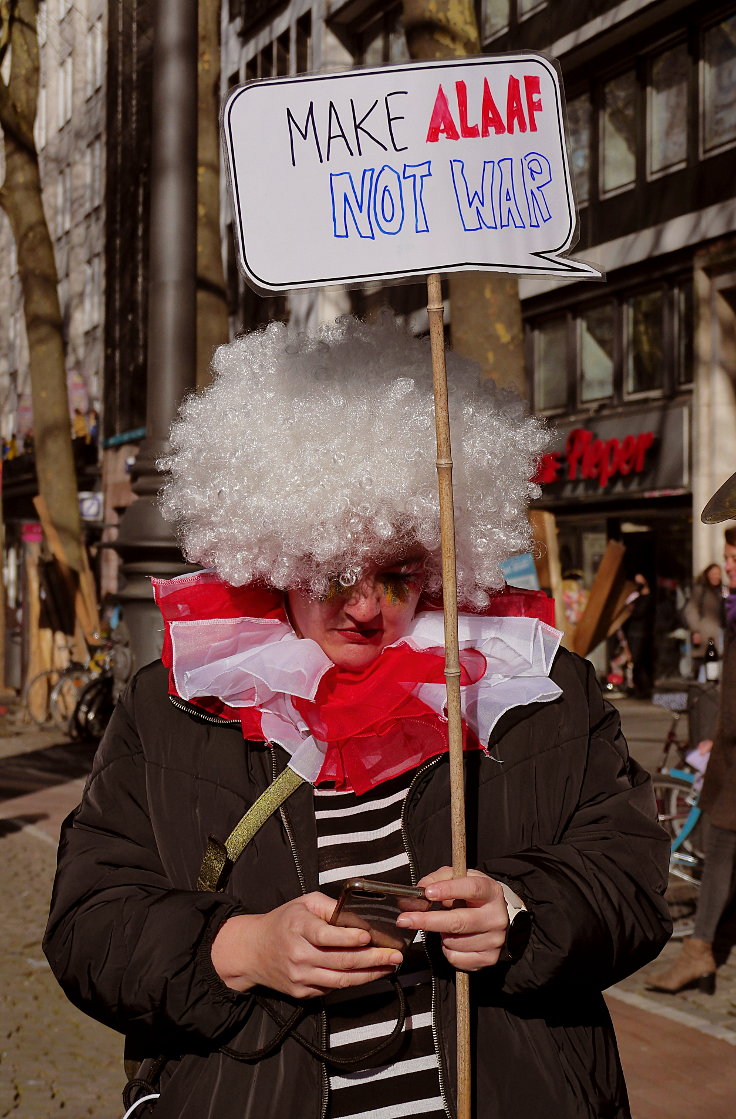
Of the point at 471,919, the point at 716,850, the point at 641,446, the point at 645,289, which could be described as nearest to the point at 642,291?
the point at 645,289

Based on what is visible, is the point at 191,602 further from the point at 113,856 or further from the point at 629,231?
the point at 629,231

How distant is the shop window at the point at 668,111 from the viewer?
57.3ft

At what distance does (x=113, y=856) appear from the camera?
205 centimetres

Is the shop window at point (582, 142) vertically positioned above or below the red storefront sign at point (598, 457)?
above

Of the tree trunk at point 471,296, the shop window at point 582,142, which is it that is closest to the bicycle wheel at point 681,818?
the tree trunk at point 471,296

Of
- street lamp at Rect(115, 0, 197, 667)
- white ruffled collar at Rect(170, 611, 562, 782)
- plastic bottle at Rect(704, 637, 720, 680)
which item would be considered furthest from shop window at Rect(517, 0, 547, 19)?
white ruffled collar at Rect(170, 611, 562, 782)

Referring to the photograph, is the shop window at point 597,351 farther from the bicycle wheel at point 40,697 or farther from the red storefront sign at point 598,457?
the bicycle wheel at point 40,697

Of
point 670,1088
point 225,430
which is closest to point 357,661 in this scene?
point 225,430

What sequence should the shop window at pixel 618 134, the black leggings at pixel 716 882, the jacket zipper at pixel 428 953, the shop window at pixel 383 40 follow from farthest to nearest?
the shop window at pixel 383 40, the shop window at pixel 618 134, the black leggings at pixel 716 882, the jacket zipper at pixel 428 953

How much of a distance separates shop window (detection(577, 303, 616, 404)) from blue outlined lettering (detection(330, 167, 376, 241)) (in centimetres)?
1770

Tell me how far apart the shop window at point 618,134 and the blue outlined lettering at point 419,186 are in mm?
17150

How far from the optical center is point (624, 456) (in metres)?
18.4

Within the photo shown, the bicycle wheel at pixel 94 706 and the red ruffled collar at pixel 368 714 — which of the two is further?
the bicycle wheel at pixel 94 706

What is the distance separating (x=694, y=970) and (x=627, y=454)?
13.0 m
